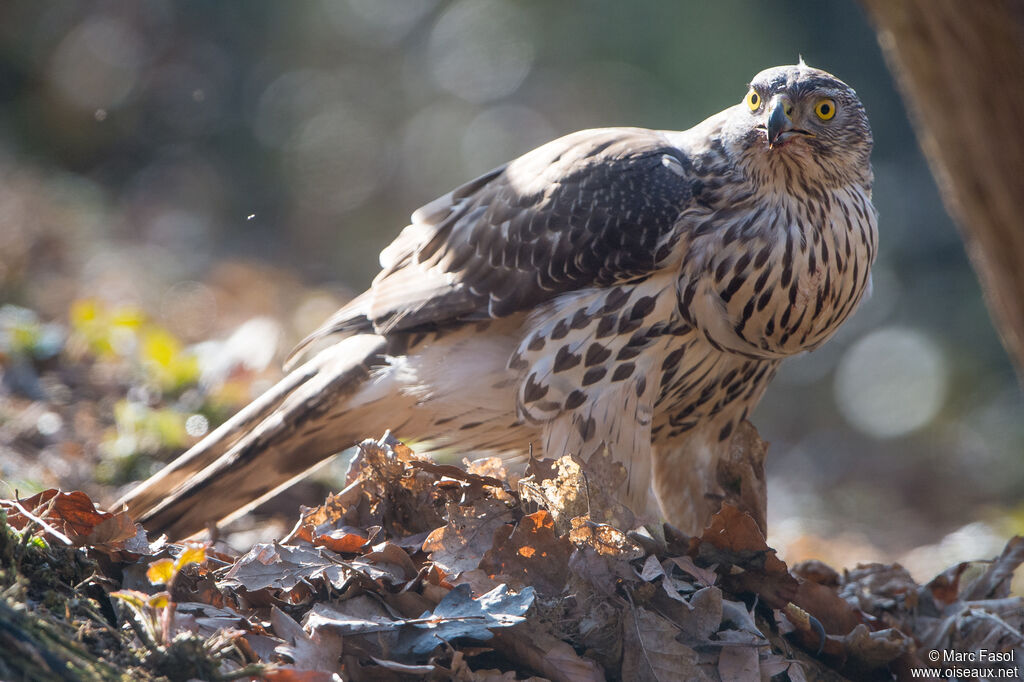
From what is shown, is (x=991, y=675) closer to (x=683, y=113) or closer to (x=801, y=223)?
(x=801, y=223)

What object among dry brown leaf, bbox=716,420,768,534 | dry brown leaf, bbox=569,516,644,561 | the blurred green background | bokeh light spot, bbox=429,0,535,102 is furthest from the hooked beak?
bokeh light spot, bbox=429,0,535,102

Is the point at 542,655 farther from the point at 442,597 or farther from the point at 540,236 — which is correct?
the point at 540,236

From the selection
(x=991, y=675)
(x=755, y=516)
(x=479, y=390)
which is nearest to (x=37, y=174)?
(x=479, y=390)

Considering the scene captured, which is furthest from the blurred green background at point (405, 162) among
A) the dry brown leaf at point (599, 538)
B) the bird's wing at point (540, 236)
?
the dry brown leaf at point (599, 538)

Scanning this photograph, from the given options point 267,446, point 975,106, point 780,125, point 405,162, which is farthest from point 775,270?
point 405,162

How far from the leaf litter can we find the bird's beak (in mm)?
1099

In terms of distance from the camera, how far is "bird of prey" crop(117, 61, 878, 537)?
329 centimetres

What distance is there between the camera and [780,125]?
3.16 m

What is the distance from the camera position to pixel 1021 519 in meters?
5.12

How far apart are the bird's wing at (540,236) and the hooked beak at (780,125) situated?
33 cm

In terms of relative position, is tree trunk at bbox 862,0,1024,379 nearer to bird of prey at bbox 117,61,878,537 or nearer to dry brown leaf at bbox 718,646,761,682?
bird of prey at bbox 117,61,878,537

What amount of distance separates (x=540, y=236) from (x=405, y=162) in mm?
8000

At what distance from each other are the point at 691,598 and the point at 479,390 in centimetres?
119

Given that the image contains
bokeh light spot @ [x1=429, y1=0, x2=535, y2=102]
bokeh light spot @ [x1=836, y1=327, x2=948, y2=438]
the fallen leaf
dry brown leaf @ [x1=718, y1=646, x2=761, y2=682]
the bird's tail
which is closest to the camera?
the fallen leaf
